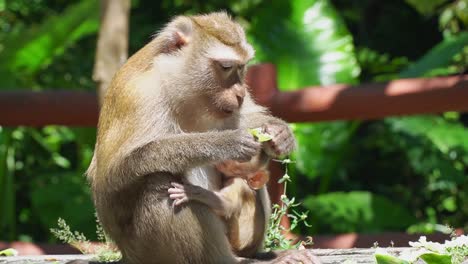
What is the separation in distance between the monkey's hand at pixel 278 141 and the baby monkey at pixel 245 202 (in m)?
0.06

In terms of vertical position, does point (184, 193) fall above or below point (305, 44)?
below

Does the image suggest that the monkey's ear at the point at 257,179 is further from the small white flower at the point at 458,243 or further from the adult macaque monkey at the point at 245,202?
the small white flower at the point at 458,243

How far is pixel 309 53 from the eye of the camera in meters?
9.34

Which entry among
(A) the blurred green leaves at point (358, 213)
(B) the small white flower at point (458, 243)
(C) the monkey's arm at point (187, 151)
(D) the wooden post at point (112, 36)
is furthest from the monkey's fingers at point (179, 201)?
(A) the blurred green leaves at point (358, 213)

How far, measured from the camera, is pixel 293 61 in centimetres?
934

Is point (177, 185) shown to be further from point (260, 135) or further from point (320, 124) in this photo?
point (320, 124)

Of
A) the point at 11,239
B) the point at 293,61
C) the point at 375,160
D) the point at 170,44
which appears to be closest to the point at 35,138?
the point at 11,239

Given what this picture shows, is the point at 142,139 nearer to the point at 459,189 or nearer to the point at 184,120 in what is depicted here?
the point at 184,120

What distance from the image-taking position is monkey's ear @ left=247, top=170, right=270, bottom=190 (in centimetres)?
463

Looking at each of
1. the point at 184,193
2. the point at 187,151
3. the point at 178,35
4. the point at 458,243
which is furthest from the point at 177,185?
the point at 458,243

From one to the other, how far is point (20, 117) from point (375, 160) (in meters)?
5.43

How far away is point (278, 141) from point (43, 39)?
4.57 m

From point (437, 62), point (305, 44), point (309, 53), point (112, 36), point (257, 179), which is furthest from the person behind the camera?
point (305, 44)

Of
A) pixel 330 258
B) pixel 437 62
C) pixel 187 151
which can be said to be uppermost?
pixel 437 62
